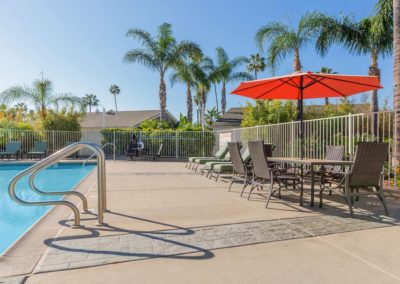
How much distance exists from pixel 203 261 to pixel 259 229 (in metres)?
1.14

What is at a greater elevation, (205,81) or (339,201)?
(205,81)

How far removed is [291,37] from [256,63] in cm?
2746

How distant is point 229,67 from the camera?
95.6ft

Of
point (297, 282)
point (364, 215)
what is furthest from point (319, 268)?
point (364, 215)

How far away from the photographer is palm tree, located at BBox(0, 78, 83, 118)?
62.7 feet

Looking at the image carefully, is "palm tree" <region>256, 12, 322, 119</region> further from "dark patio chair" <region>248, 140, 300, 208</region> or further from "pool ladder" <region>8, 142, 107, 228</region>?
"pool ladder" <region>8, 142, 107, 228</region>

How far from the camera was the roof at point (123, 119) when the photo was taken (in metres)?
35.8

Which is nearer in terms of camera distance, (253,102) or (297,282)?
(297,282)

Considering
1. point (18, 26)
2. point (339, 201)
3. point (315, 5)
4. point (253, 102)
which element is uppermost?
point (315, 5)

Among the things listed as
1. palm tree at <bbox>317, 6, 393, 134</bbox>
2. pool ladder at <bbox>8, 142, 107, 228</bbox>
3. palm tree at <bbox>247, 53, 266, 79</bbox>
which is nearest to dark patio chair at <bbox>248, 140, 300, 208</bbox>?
pool ladder at <bbox>8, 142, 107, 228</bbox>

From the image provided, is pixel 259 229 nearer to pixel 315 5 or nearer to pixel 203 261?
pixel 203 261

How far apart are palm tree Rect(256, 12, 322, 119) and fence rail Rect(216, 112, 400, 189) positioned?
4834 mm

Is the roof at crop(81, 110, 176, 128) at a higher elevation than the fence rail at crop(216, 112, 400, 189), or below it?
higher

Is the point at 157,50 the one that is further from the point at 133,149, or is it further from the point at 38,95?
the point at 38,95
